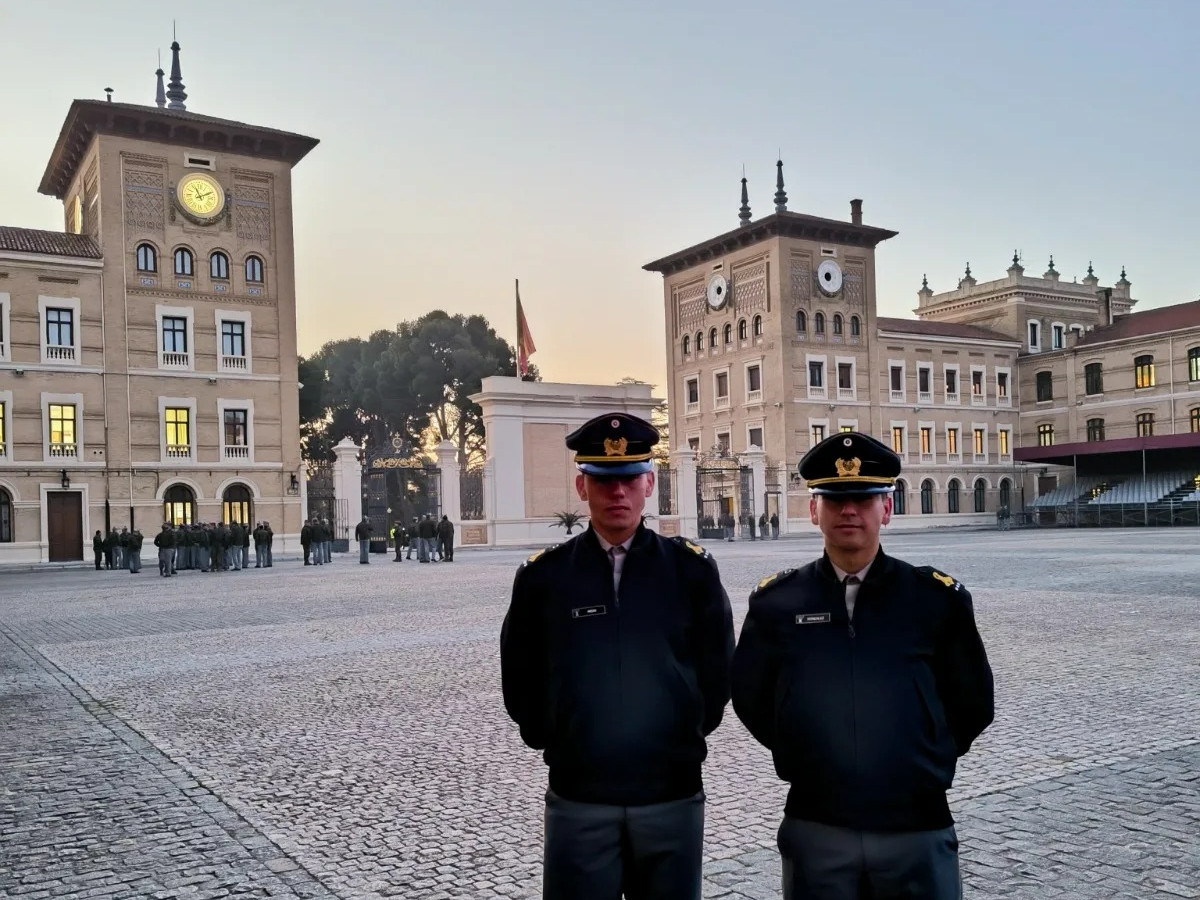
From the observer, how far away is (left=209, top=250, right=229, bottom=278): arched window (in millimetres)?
38438

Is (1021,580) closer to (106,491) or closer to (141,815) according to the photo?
(141,815)

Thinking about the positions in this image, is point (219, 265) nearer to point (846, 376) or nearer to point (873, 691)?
point (846, 376)

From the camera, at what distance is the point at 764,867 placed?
15.0ft

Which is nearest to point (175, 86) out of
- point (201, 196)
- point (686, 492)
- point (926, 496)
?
point (201, 196)

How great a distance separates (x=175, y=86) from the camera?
137 ft

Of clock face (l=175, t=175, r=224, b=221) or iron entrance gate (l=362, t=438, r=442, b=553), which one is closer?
iron entrance gate (l=362, t=438, r=442, b=553)

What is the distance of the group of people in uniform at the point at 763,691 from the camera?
2.69m

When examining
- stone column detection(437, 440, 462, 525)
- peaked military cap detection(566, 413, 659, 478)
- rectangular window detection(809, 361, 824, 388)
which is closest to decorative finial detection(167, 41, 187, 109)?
stone column detection(437, 440, 462, 525)

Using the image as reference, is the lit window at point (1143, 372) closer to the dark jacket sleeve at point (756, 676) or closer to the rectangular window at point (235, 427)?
the rectangular window at point (235, 427)

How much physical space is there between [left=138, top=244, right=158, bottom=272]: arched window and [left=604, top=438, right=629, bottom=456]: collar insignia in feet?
125

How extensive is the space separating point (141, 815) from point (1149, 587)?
1538cm

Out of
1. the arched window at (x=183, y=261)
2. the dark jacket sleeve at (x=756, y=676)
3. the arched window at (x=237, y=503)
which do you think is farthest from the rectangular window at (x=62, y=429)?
the dark jacket sleeve at (x=756, y=676)

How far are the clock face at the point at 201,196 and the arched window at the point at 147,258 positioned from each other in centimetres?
192

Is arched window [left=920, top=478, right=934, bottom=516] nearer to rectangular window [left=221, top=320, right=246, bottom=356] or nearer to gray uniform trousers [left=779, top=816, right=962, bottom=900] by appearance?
rectangular window [left=221, top=320, right=246, bottom=356]
